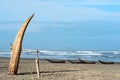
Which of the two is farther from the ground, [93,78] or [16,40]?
[16,40]

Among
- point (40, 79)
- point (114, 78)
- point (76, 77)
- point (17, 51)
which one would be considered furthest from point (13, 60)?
point (114, 78)

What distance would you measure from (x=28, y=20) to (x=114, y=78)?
6179 millimetres

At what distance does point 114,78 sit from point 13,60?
6111 mm

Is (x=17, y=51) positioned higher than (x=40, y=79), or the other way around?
(x=17, y=51)

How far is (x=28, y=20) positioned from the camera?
2456 cm

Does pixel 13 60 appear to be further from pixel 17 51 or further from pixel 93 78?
pixel 93 78

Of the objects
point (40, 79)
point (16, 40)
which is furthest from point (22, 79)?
point (16, 40)

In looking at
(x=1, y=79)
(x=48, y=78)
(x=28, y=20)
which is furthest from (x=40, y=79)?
(x=28, y=20)

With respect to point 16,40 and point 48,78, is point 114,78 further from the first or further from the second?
point 16,40

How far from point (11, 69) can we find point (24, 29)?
2.63 metres

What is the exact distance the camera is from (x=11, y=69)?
24.9 m

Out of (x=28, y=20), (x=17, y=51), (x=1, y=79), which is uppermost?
(x=28, y=20)

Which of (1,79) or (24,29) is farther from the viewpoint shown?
(24,29)

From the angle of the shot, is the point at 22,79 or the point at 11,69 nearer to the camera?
the point at 22,79
